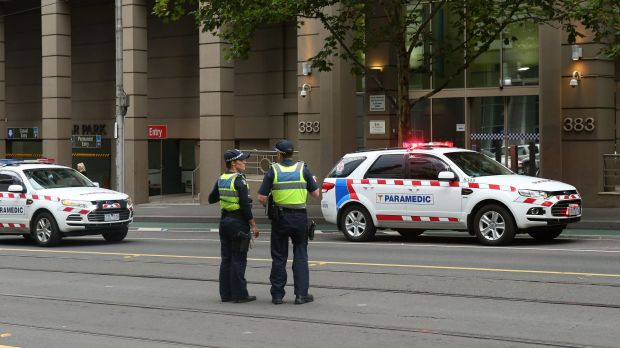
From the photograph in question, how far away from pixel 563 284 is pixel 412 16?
13.1 m

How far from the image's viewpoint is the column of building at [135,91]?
32066 mm

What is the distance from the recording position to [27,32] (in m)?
39.8

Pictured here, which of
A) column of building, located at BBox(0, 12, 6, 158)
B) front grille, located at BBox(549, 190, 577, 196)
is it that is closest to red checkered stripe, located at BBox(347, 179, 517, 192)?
front grille, located at BBox(549, 190, 577, 196)

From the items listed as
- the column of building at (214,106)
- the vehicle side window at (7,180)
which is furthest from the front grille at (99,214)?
the column of building at (214,106)

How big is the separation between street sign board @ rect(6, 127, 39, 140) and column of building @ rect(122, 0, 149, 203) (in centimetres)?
863

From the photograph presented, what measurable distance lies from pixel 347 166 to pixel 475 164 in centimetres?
251

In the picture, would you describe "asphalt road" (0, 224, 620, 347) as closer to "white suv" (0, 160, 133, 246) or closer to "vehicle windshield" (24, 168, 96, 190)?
"white suv" (0, 160, 133, 246)

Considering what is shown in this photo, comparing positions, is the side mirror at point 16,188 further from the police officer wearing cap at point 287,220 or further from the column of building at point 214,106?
the column of building at point 214,106

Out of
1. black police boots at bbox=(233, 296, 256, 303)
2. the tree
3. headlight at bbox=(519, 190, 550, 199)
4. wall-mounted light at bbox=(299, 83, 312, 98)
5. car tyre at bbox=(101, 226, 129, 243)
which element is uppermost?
the tree

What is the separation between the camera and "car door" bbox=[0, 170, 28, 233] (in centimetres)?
1858

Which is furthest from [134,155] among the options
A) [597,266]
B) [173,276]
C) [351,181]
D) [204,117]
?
[597,266]

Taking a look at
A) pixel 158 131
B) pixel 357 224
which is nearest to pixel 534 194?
pixel 357 224

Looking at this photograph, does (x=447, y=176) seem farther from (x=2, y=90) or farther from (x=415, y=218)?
(x=2, y=90)

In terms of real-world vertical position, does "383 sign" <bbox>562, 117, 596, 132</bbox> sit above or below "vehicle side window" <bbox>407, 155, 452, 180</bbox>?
above
